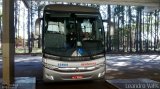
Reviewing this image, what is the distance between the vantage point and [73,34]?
11.7 metres

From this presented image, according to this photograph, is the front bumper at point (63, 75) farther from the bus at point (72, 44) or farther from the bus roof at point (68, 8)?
the bus roof at point (68, 8)

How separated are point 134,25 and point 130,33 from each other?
1.86 meters

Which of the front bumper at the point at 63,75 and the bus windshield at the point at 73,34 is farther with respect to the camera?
the bus windshield at the point at 73,34

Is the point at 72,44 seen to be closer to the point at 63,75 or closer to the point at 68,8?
the point at 63,75

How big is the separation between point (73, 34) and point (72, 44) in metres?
0.43

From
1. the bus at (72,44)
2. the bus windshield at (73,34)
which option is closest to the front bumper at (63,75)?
the bus at (72,44)

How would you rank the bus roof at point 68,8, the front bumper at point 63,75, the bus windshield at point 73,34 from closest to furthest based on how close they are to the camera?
1. the front bumper at point 63,75
2. the bus windshield at point 73,34
3. the bus roof at point 68,8

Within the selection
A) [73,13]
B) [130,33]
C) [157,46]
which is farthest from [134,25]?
[73,13]

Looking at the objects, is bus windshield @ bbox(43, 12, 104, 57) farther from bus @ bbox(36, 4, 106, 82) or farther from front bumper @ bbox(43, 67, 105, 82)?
front bumper @ bbox(43, 67, 105, 82)

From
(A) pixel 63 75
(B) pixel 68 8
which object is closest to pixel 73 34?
(B) pixel 68 8

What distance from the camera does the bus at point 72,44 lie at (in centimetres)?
1123

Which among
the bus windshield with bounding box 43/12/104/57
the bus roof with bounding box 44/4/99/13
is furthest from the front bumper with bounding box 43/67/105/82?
the bus roof with bounding box 44/4/99/13

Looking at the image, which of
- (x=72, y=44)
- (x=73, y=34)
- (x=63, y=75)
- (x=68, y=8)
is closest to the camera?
(x=63, y=75)

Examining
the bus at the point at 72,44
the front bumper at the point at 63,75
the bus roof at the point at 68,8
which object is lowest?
the front bumper at the point at 63,75
